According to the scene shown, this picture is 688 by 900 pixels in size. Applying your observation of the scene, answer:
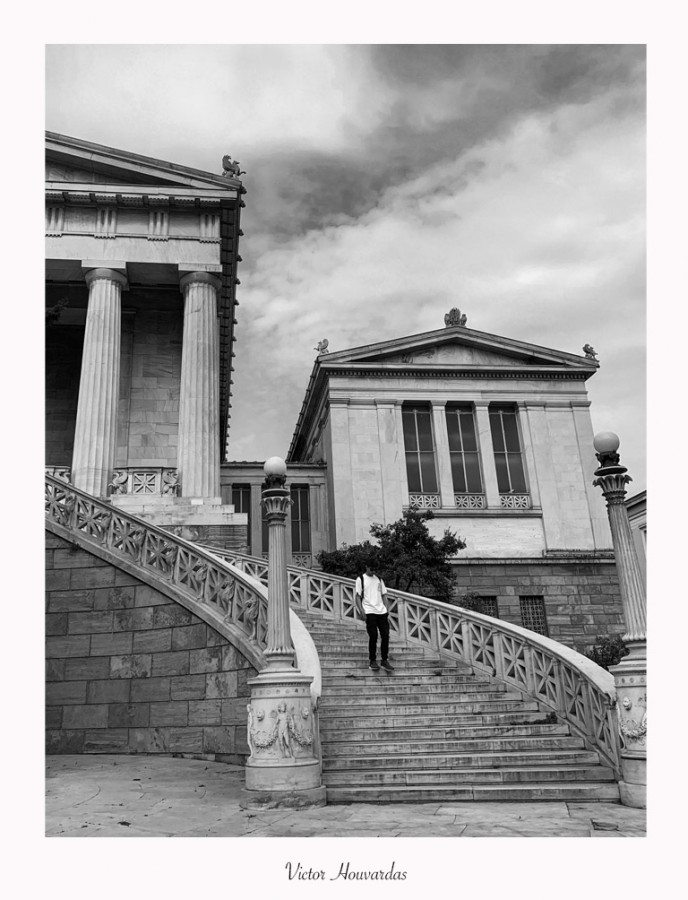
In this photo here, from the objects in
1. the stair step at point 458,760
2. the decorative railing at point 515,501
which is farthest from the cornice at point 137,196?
the stair step at point 458,760

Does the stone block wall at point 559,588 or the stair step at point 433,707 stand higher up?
the stone block wall at point 559,588

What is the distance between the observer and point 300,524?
32625mm

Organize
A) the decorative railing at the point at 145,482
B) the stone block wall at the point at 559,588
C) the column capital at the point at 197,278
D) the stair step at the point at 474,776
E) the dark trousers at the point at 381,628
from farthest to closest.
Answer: the stone block wall at the point at 559,588 < the column capital at the point at 197,278 < the decorative railing at the point at 145,482 < the dark trousers at the point at 381,628 < the stair step at the point at 474,776

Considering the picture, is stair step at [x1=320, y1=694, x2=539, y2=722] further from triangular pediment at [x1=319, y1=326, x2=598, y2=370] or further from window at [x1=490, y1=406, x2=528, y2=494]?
triangular pediment at [x1=319, y1=326, x2=598, y2=370]

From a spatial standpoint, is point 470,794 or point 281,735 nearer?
point 281,735

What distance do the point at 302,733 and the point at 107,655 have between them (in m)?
6.33

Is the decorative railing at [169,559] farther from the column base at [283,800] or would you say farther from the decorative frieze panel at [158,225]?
the decorative frieze panel at [158,225]

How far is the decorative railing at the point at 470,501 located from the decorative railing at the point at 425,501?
0.85 m

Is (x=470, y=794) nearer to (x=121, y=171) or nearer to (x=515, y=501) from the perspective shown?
(x=121, y=171)

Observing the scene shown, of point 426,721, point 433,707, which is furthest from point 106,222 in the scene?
point 426,721

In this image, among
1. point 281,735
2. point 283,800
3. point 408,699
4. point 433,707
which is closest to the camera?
point 283,800
